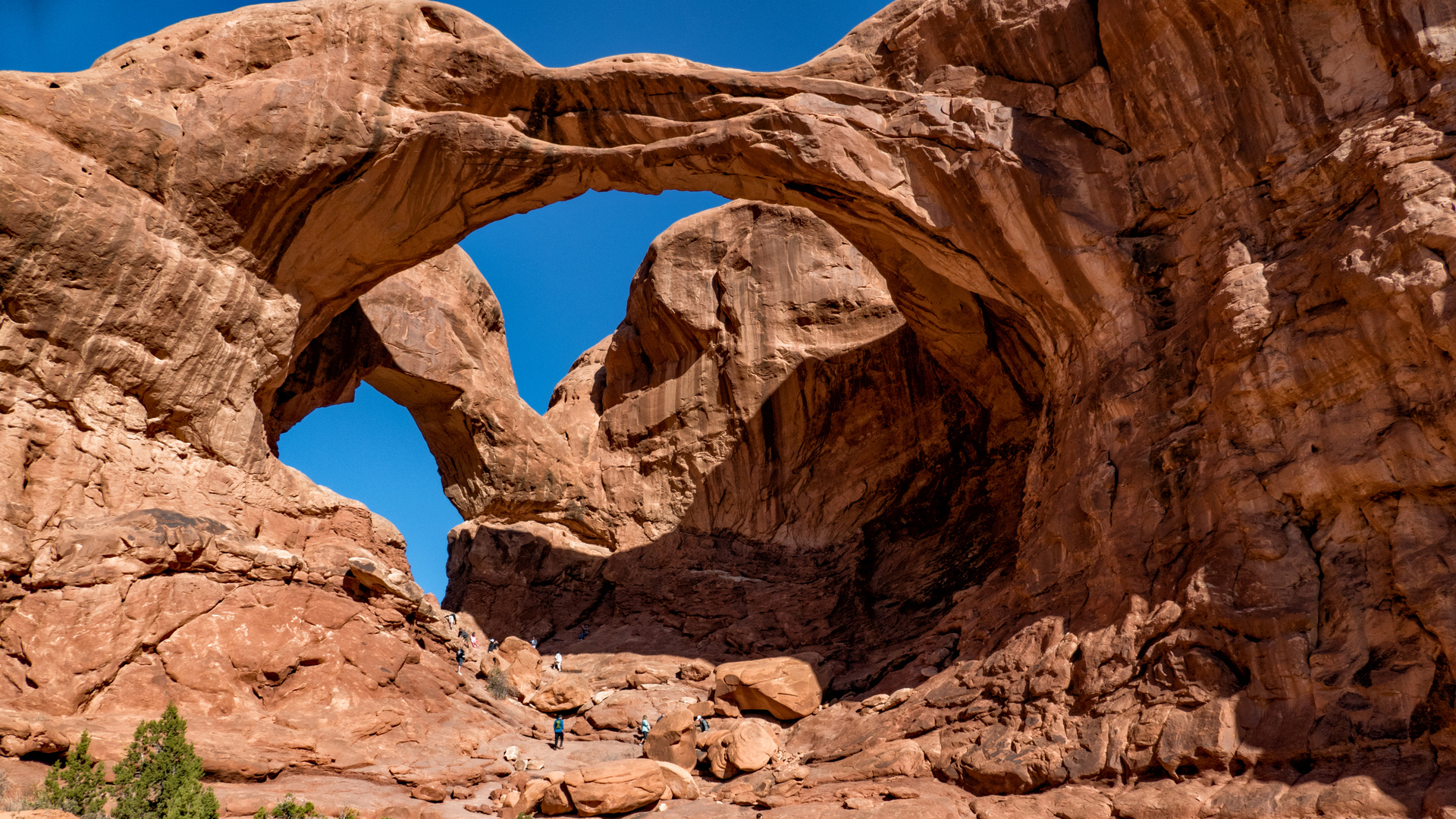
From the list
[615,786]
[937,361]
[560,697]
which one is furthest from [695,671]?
[937,361]

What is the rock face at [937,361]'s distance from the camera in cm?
1135

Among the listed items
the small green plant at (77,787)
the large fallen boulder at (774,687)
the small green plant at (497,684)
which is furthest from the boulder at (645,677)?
the small green plant at (77,787)

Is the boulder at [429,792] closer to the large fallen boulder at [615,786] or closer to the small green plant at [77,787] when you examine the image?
the large fallen boulder at [615,786]

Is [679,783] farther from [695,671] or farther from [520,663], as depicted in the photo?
[520,663]

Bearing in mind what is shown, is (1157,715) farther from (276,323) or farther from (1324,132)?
(276,323)

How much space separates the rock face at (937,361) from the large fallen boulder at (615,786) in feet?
0.61

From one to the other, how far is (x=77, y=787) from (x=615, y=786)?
6273 millimetres

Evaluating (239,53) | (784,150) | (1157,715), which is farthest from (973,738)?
(239,53)

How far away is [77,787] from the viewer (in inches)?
372

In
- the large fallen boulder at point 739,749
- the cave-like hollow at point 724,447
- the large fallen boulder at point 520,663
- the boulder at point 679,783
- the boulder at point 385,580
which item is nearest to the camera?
the boulder at point 679,783

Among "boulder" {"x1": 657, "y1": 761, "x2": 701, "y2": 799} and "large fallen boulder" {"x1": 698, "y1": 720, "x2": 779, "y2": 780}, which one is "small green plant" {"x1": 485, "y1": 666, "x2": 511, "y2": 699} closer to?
"large fallen boulder" {"x1": 698, "y1": 720, "x2": 779, "y2": 780}

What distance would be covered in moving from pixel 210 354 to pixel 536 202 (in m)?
6.72

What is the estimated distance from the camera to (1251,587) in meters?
11.8

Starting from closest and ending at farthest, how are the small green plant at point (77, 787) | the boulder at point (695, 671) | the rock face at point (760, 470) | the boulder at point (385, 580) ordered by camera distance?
the small green plant at point (77, 787)
the boulder at point (385, 580)
the boulder at point (695, 671)
the rock face at point (760, 470)
